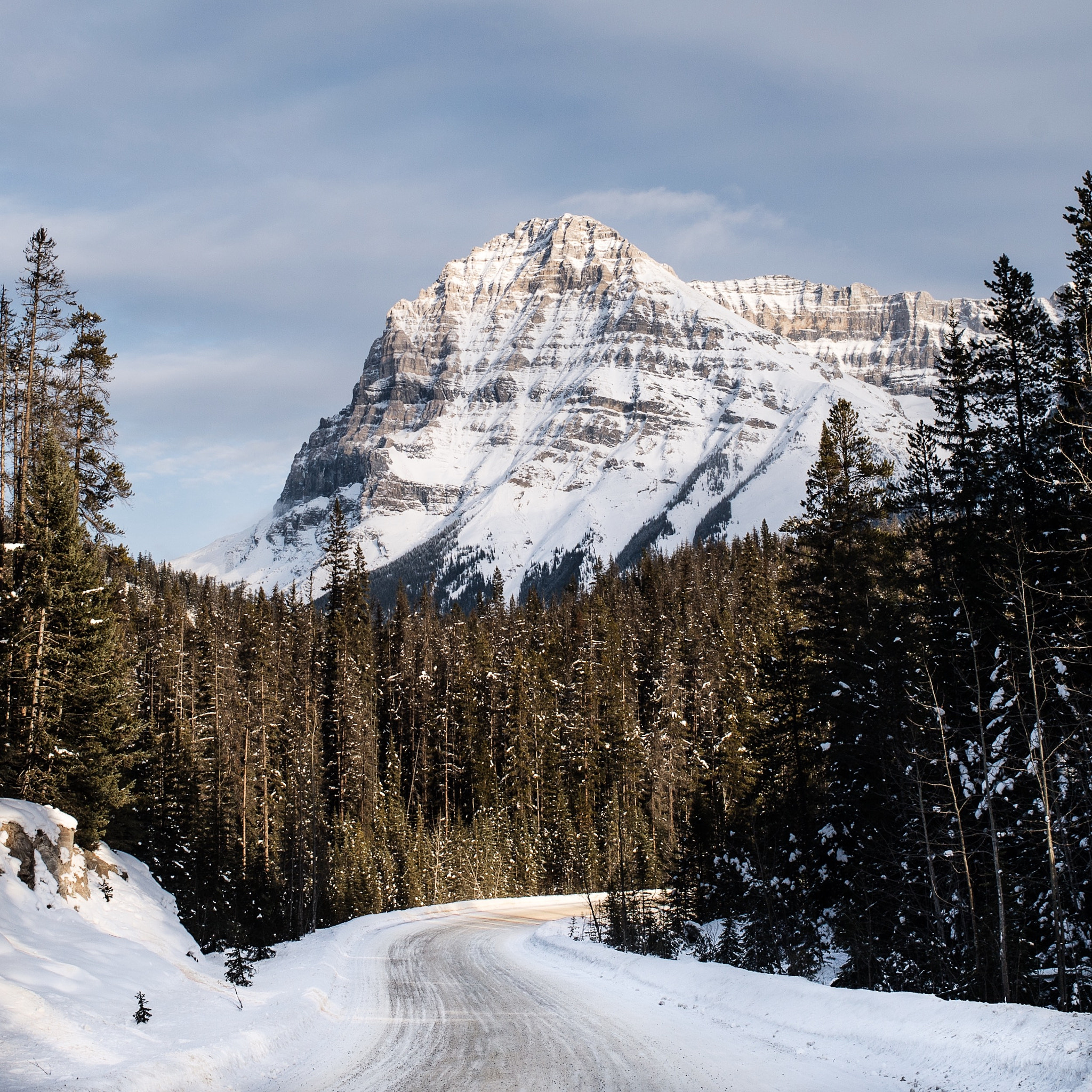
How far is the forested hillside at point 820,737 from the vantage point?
57.0 feet

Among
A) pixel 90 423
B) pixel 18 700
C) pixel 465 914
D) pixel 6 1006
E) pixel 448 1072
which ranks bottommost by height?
pixel 465 914

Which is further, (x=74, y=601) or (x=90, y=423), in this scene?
(x=90, y=423)

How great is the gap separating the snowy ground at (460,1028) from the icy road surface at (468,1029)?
0.03 m

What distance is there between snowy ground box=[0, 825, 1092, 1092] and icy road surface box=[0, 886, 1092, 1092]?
0.03 metres

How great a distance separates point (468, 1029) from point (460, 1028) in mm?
192

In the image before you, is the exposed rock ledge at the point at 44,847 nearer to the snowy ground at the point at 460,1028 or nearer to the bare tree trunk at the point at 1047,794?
the snowy ground at the point at 460,1028

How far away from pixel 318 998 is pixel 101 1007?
14.9 ft

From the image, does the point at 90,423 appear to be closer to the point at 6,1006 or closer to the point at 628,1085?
the point at 6,1006

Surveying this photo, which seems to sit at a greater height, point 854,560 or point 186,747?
point 854,560

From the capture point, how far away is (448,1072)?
10453mm

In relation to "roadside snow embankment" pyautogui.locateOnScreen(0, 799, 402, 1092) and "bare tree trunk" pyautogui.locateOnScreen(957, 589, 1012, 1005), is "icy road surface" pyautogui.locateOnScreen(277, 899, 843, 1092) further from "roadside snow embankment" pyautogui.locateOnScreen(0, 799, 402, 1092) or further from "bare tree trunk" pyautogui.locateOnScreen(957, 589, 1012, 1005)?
"bare tree trunk" pyautogui.locateOnScreen(957, 589, 1012, 1005)

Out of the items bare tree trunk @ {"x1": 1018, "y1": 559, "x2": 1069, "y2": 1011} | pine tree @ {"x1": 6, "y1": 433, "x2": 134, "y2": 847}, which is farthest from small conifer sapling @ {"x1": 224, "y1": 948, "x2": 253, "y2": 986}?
bare tree trunk @ {"x1": 1018, "y1": 559, "x2": 1069, "y2": 1011}

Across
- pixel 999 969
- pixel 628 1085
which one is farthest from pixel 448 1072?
pixel 999 969

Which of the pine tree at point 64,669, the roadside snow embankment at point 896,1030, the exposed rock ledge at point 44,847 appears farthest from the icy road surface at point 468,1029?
the pine tree at point 64,669
